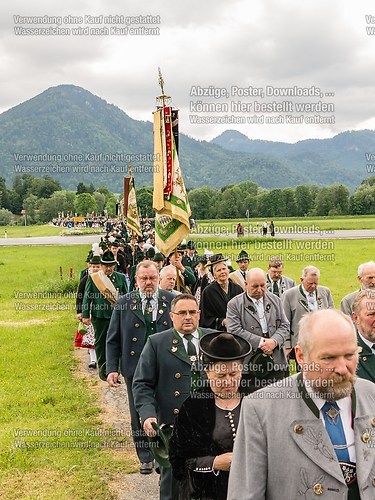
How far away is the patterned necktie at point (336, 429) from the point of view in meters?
2.61

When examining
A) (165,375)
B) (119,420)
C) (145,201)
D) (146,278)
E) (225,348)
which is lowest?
(119,420)

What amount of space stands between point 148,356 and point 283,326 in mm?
2602

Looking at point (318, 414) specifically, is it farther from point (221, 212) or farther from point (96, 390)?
point (221, 212)

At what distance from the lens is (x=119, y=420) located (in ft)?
26.6

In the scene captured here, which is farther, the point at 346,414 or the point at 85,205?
the point at 85,205

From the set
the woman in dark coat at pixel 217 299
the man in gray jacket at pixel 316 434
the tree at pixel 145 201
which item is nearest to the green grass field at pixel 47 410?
the woman in dark coat at pixel 217 299

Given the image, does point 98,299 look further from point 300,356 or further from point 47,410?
point 300,356

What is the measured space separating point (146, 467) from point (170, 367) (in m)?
1.99

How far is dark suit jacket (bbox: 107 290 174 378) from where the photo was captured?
6.54 m

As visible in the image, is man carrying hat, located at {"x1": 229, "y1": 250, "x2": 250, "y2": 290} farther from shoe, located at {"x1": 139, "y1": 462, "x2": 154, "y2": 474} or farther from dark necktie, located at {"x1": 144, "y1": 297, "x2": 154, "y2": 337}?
shoe, located at {"x1": 139, "y1": 462, "x2": 154, "y2": 474}

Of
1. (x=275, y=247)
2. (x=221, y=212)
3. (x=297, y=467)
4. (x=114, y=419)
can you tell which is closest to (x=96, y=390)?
(x=114, y=419)

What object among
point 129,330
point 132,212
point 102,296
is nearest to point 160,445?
point 129,330

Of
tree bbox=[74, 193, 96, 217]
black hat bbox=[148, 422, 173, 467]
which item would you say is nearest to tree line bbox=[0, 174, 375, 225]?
tree bbox=[74, 193, 96, 217]

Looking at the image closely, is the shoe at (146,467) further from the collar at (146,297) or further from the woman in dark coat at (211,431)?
the woman in dark coat at (211,431)
